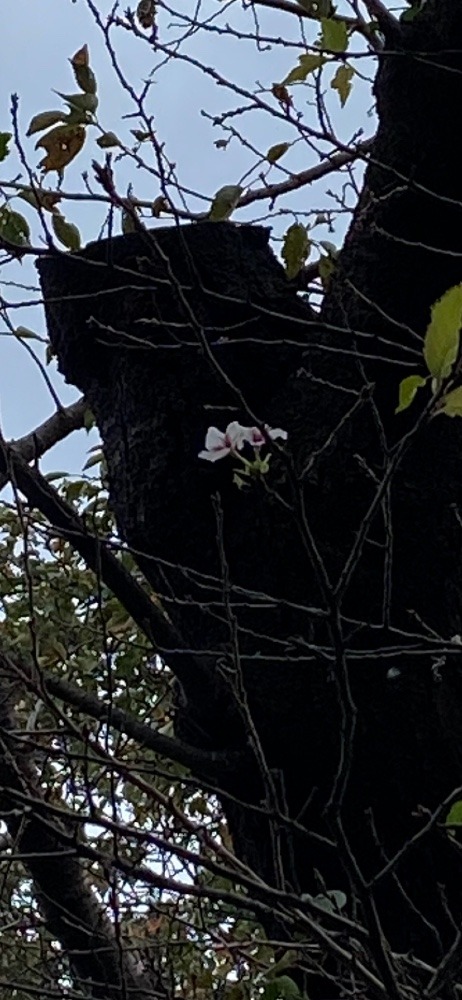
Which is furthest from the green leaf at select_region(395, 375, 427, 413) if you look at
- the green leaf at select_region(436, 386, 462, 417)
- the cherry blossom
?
the cherry blossom

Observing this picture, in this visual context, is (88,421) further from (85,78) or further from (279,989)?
(279,989)

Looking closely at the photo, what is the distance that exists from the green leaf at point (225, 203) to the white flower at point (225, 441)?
17.5 inches

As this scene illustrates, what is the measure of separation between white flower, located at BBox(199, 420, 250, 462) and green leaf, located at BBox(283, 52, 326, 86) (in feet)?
1.82

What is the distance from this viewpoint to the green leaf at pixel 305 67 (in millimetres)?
1521

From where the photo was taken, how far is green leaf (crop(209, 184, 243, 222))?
5.33ft

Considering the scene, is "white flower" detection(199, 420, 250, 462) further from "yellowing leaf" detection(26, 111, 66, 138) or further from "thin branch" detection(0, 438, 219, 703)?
"yellowing leaf" detection(26, 111, 66, 138)

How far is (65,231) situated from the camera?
1.57 metres

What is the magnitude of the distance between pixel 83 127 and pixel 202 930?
3.59 feet

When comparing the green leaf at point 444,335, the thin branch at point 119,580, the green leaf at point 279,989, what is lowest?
the green leaf at point 279,989

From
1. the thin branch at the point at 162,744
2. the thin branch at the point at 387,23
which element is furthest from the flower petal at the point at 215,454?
the thin branch at the point at 387,23

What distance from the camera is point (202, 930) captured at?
1439 mm

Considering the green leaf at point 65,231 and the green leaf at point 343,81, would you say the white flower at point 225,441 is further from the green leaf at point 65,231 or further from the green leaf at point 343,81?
the green leaf at point 343,81

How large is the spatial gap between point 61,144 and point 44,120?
41 millimetres

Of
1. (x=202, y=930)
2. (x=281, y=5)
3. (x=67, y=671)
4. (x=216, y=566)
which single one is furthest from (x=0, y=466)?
(x=67, y=671)
